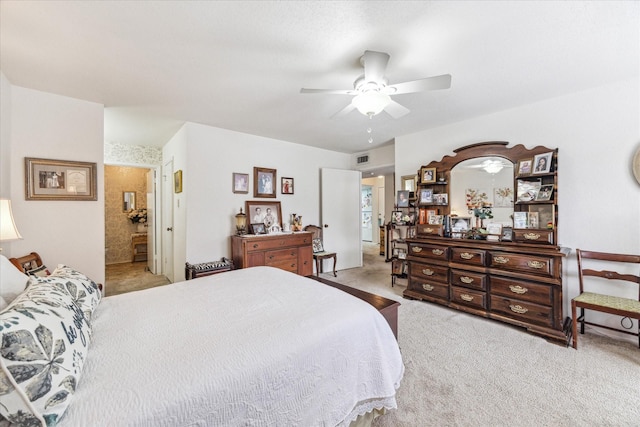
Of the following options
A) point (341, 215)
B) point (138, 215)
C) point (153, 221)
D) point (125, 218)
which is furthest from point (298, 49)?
point (125, 218)

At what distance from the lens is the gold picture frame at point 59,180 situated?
100.0 inches

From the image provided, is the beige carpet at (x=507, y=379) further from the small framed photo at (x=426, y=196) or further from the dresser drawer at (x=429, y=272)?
the small framed photo at (x=426, y=196)

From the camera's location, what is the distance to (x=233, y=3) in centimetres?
150

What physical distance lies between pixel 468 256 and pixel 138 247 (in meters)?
6.56

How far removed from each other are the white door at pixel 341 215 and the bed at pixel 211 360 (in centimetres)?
330

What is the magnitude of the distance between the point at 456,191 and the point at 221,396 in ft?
11.3

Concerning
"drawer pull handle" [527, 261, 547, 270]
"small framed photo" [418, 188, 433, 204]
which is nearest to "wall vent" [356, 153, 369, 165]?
"small framed photo" [418, 188, 433, 204]

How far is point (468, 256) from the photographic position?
9.87 ft

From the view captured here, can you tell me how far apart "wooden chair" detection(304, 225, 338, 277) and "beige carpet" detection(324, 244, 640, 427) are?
203 centimetres

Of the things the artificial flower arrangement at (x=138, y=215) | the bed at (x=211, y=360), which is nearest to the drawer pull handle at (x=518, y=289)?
the bed at (x=211, y=360)

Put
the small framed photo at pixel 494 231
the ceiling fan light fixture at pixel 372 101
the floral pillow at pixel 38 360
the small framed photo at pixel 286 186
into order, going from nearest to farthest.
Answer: the floral pillow at pixel 38 360
the ceiling fan light fixture at pixel 372 101
the small framed photo at pixel 494 231
the small framed photo at pixel 286 186

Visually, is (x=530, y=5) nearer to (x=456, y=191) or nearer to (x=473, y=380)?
(x=456, y=191)

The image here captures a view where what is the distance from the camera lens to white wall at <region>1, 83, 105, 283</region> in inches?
98.0

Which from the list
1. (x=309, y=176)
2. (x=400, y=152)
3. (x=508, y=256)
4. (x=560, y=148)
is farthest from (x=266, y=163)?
(x=560, y=148)
